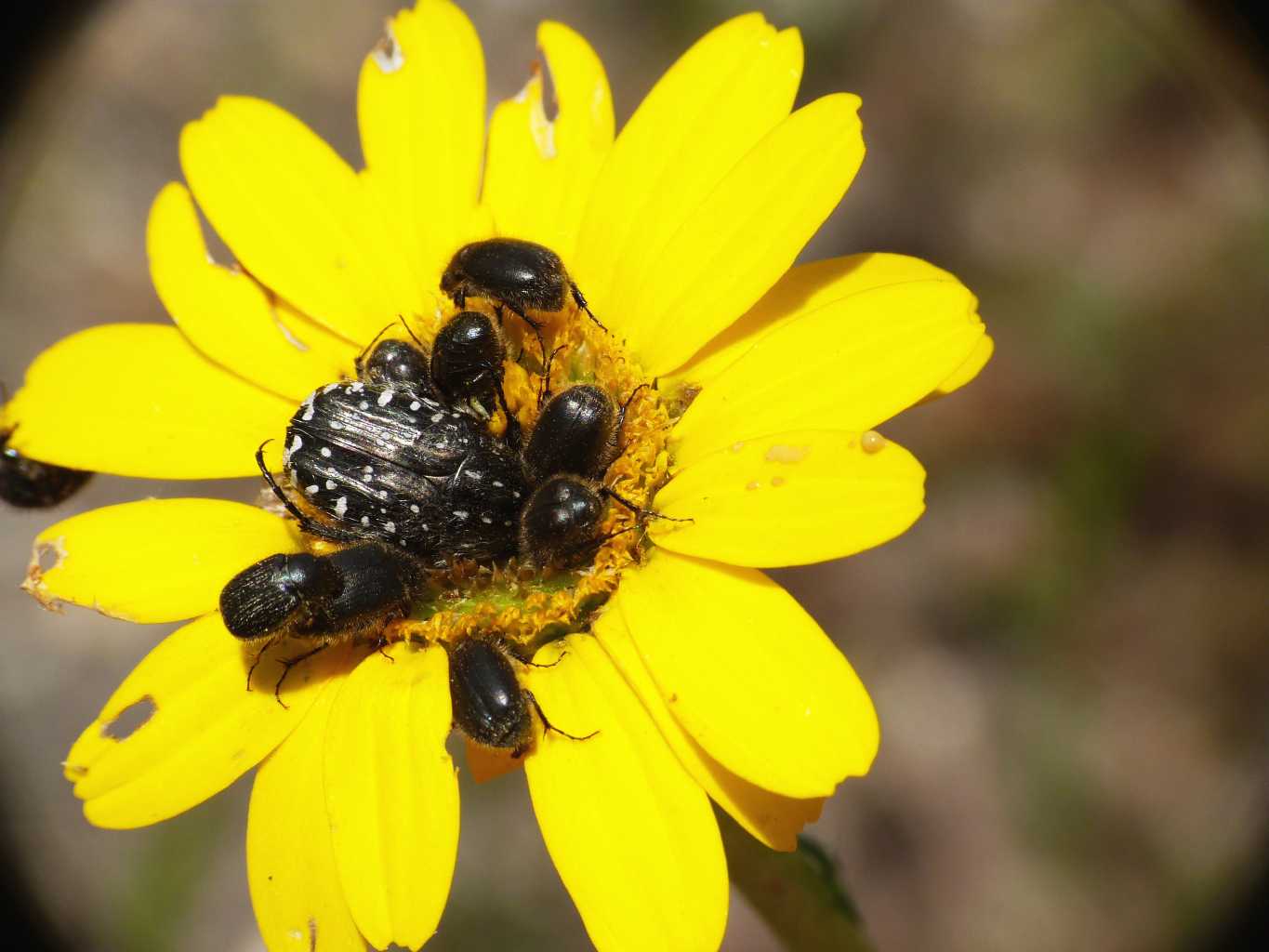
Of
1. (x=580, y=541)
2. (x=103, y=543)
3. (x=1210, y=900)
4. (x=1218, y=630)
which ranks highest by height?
(x=103, y=543)

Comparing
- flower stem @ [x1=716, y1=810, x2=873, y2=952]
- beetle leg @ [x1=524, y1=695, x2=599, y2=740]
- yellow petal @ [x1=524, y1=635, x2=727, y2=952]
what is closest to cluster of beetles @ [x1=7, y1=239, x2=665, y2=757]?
beetle leg @ [x1=524, y1=695, x2=599, y2=740]

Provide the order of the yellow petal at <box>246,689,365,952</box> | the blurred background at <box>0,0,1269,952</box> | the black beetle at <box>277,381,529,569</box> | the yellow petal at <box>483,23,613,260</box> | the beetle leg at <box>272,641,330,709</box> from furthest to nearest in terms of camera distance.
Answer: the blurred background at <box>0,0,1269,952</box> < the yellow petal at <box>483,23,613,260</box> < the black beetle at <box>277,381,529,569</box> < the beetle leg at <box>272,641,330,709</box> < the yellow petal at <box>246,689,365,952</box>

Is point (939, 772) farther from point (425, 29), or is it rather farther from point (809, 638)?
point (425, 29)

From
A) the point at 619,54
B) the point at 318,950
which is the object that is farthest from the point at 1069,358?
the point at 318,950

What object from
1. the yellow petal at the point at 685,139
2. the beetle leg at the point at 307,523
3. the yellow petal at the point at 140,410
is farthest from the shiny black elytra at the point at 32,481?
the yellow petal at the point at 685,139

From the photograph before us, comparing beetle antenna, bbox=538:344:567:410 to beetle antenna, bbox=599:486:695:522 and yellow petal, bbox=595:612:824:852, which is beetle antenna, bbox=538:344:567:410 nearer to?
beetle antenna, bbox=599:486:695:522

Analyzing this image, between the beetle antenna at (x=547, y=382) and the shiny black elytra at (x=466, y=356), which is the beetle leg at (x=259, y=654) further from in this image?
the beetle antenna at (x=547, y=382)
